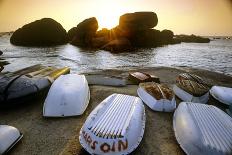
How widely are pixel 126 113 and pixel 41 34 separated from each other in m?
63.8

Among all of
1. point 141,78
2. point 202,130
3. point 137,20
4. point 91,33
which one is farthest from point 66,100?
point 137,20

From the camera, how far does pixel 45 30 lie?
6519 cm

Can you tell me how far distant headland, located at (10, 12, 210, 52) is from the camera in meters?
58.1

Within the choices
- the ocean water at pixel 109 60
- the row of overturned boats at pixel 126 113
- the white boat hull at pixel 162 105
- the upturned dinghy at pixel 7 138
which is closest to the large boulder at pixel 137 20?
the ocean water at pixel 109 60

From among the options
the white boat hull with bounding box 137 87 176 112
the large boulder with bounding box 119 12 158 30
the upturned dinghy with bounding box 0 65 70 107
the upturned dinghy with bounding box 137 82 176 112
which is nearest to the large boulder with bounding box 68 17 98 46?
the large boulder with bounding box 119 12 158 30

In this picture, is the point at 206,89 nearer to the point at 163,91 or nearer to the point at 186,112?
Answer: the point at 163,91

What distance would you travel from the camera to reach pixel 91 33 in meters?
57.6

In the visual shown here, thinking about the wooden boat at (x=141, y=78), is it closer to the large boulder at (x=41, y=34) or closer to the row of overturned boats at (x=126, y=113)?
the row of overturned boats at (x=126, y=113)

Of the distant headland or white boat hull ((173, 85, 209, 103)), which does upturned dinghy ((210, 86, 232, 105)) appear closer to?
white boat hull ((173, 85, 209, 103))

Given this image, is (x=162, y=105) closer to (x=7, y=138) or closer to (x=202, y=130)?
(x=202, y=130)

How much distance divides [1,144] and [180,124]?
4.17m

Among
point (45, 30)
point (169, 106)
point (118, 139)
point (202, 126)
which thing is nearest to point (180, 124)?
point (202, 126)

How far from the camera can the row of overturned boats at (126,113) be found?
454 cm

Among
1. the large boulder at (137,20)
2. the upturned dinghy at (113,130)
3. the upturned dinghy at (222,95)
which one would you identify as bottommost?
the upturned dinghy at (222,95)
